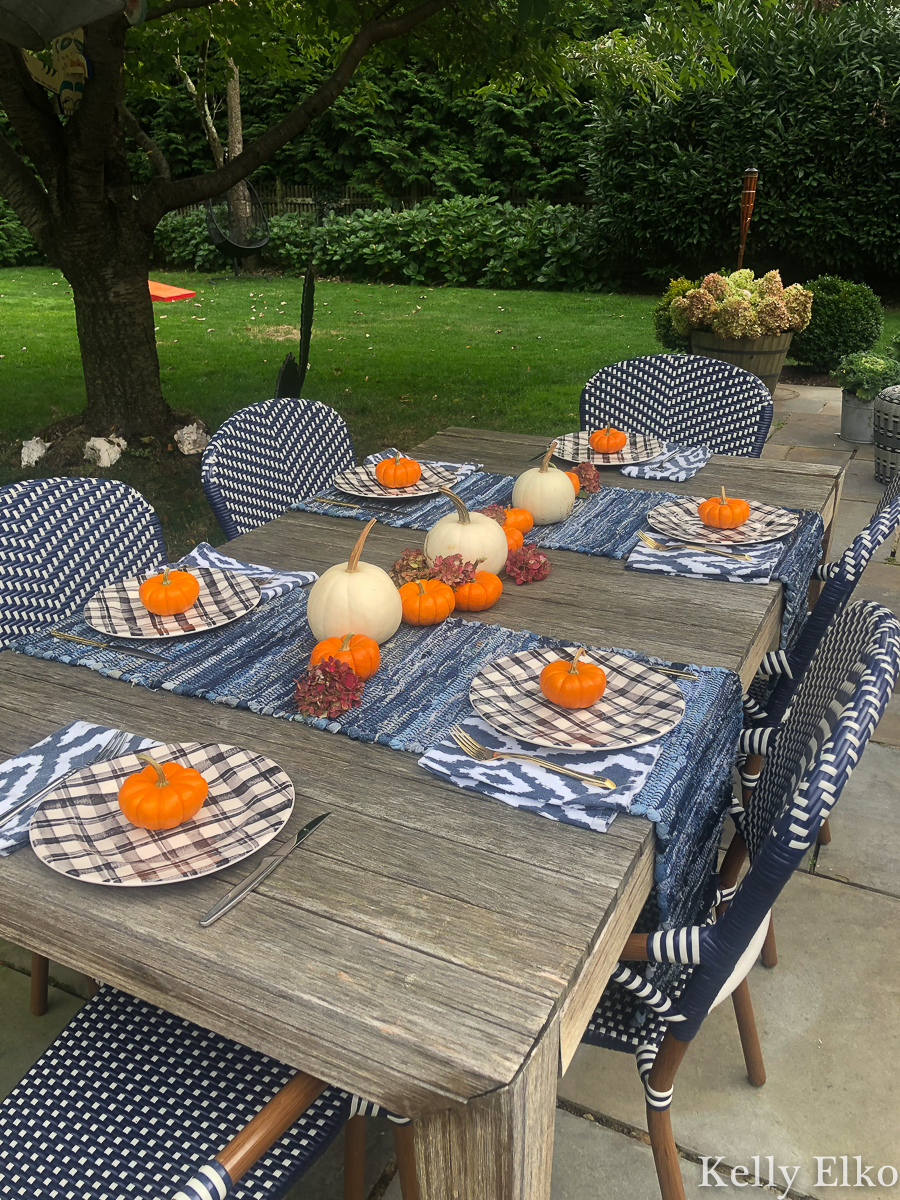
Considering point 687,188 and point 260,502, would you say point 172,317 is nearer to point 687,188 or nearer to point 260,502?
point 687,188

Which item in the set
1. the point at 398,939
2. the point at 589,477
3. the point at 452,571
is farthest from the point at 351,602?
the point at 589,477

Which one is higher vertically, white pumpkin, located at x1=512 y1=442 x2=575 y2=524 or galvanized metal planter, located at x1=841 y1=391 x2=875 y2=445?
white pumpkin, located at x1=512 y1=442 x2=575 y2=524

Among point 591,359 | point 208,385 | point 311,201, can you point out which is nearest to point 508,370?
point 591,359

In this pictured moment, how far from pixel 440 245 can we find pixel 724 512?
36.5ft

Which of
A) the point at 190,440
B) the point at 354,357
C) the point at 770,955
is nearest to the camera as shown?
the point at 770,955

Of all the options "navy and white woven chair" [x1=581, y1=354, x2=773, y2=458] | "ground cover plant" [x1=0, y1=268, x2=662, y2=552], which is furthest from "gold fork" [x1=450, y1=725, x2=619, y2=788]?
"ground cover plant" [x1=0, y1=268, x2=662, y2=552]

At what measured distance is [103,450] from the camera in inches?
204

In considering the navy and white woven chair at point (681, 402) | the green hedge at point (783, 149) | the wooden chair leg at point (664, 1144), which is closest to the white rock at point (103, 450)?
the navy and white woven chair at point (681, 402)

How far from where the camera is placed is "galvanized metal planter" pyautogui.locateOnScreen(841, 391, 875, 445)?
561 centimetres

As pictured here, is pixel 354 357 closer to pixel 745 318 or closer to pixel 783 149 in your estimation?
pixel 745 318

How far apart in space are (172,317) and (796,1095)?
10.1 meters

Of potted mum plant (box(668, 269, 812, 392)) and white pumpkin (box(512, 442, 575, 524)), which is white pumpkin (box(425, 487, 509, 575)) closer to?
white pumpkin (box(512, 442, 575, 524))

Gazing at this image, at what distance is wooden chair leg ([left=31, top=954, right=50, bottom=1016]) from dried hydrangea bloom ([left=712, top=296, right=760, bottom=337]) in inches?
194

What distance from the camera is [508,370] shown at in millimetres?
7723
